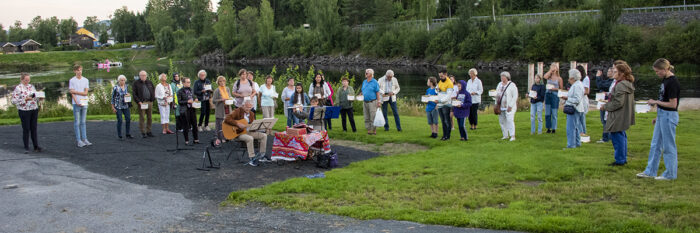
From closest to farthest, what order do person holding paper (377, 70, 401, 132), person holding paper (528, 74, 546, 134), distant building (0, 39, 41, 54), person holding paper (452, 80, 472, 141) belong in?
person holding paper (452, 80, 472, 141) → person holding paper (528, 74, 546, 134) → person holding paper (377, 70, 401, 132) → distant building (0, 39, 41, 54)

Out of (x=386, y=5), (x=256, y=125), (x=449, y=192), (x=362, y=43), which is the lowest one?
(x=449, y=192)

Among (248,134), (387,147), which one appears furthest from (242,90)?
(387,147)

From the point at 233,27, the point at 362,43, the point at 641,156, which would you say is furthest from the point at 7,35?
the point at 641,156

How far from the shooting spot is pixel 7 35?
6983 inches

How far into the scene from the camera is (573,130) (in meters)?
12.4

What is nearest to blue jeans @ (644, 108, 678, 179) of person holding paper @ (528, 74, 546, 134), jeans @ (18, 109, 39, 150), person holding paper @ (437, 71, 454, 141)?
person holding paper @ (528, 74, 546, 134)

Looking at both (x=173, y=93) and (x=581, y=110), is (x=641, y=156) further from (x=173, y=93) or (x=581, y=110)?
(x=173, y=93)

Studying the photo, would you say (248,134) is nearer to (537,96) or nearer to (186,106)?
(186,106)

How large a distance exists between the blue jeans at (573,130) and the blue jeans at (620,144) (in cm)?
204

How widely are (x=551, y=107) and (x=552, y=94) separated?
0.46m

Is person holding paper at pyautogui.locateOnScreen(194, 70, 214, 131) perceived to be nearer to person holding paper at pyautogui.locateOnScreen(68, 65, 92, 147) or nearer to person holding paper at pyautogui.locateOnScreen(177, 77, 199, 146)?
person holding paper at pyautogui.locateOnScreen(177, 77, 199, 146)

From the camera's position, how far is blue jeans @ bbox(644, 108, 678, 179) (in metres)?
8.84

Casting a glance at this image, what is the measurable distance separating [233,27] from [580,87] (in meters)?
104

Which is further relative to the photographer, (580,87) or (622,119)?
(580,87)
